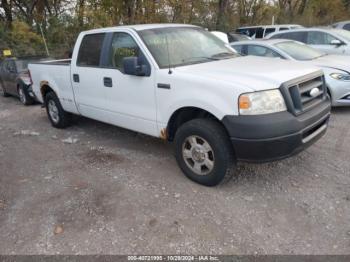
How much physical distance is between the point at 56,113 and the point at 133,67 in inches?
126

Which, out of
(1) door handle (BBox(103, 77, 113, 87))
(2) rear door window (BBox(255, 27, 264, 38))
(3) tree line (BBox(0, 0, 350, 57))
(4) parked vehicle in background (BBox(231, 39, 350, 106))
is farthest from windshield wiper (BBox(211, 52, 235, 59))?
(2) rear door window (BBox(255, 27, 264, 38))

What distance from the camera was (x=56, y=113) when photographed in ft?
21.2

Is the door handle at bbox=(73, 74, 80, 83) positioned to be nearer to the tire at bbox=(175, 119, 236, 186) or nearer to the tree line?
the tire at bbox=(175, 119, 236, 186)

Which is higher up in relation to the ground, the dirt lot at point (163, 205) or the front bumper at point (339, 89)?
the front bumper at point (339, 89)

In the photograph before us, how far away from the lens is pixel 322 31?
912 cm

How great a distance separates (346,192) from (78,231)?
2.83 meters

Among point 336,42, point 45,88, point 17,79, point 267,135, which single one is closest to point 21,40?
point 17,79

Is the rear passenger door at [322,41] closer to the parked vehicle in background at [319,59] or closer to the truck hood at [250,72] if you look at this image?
the parked vehicle in background at [319,59]

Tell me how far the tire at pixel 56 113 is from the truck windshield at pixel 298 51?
4.72 metres

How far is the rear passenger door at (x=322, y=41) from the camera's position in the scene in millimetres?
8898

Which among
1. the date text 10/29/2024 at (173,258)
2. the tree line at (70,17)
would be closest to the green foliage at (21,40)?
the tree line at (70,17)

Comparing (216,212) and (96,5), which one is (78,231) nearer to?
(216,212)

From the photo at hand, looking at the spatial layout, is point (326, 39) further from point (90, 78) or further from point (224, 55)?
point (90, 78)

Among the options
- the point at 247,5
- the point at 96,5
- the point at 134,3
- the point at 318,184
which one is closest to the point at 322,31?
the point at 318,184
